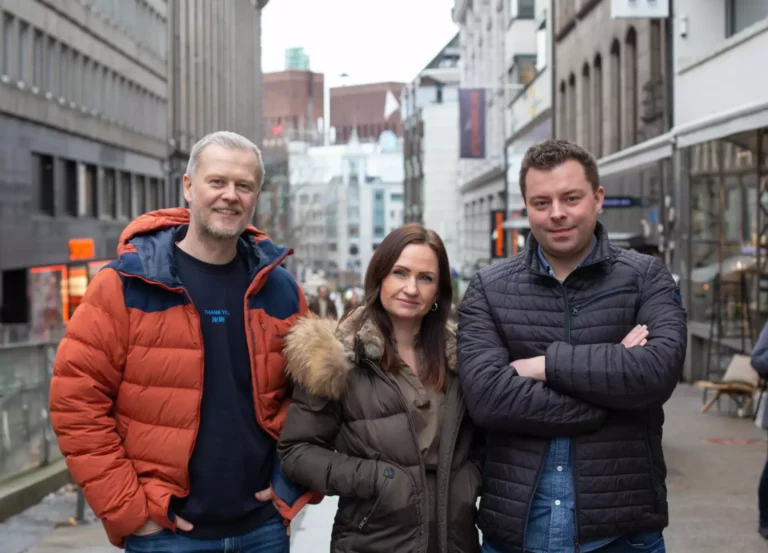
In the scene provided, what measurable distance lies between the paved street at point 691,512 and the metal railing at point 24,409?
490 mm

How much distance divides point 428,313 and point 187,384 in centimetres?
93

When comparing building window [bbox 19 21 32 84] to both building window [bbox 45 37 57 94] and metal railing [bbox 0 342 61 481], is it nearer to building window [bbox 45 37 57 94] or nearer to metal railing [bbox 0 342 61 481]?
building window [bbox 45 37 57 94]

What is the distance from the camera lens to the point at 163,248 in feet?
13.9

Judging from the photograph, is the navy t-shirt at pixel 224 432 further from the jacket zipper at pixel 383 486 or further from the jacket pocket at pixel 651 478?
the jacket pocket at pixel 651 478

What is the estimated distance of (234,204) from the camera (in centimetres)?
421

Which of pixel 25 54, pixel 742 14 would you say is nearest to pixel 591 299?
pixel 742 14

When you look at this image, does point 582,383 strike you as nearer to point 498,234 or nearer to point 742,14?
point 742,14

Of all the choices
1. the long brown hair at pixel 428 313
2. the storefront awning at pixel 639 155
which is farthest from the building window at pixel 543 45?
the long brown hair at pixel 428 313

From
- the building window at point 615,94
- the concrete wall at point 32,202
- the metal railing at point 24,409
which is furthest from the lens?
the concrete wall at point 32,202

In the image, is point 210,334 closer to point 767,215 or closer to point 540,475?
point 540,475

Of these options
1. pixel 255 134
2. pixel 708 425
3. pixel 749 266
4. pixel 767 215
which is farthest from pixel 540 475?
pixel 255 134

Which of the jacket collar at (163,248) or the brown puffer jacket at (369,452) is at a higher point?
the jacket collar at (163,248)

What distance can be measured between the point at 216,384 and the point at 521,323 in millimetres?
1116

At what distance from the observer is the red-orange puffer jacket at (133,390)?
13.0 feet
